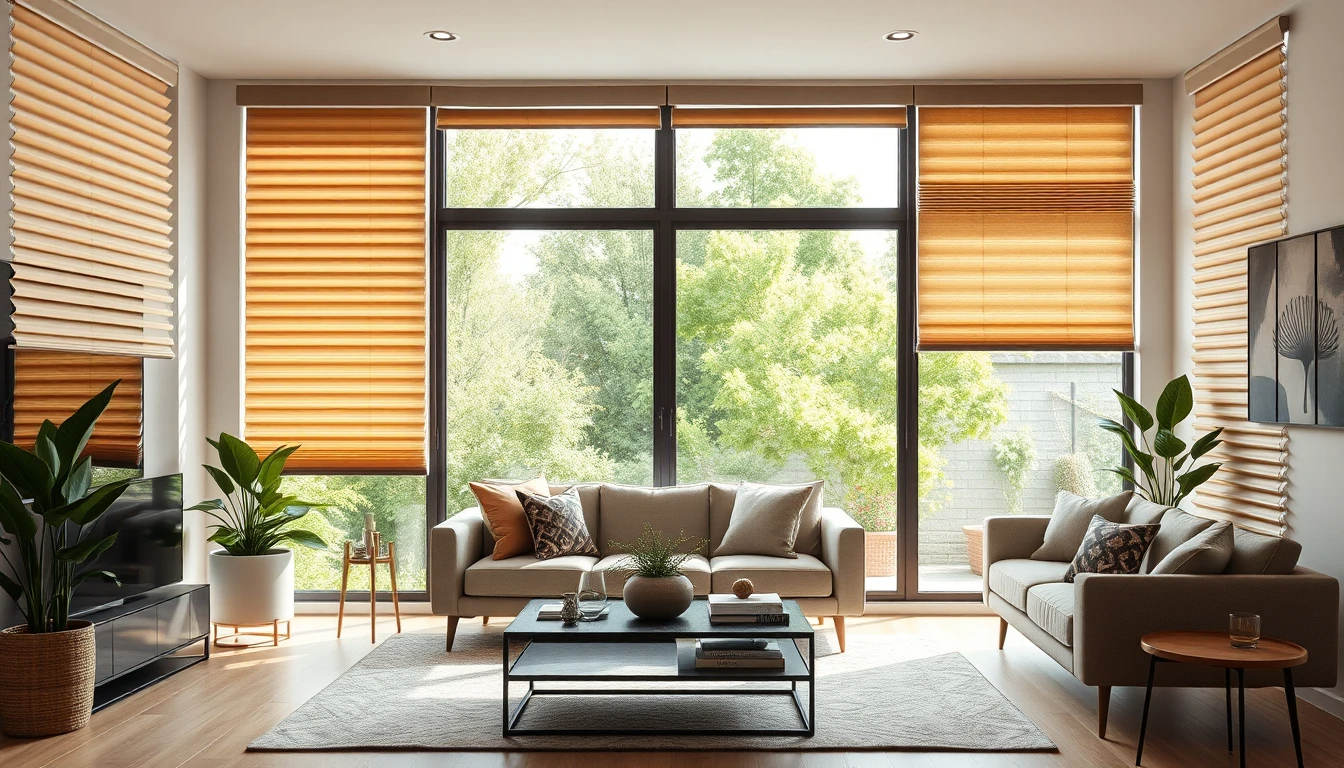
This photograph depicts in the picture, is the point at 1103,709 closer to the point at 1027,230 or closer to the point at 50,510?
the point at 1027,230

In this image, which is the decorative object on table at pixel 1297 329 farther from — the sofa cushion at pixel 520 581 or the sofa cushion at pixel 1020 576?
the sofa cushion at pixel 520 581

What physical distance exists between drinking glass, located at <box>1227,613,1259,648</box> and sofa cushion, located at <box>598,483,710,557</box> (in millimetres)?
2589

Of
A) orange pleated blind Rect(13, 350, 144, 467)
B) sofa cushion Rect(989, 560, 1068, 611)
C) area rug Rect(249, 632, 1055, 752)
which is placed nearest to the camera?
area rug Rect(249, 632, 1055, 752)

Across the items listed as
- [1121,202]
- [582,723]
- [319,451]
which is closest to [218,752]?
[582,723]

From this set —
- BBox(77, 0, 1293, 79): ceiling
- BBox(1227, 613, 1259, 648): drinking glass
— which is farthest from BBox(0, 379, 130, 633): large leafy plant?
BBox(1227, 613, 1259, 648): drinking glass

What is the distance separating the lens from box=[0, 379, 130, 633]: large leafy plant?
364 cm

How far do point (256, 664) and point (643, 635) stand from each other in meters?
2.13

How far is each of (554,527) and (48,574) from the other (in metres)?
2.13

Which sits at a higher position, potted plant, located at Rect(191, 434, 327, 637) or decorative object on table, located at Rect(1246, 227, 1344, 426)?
decorative object on table, located at Rect(1246, 227, 1344, 426)

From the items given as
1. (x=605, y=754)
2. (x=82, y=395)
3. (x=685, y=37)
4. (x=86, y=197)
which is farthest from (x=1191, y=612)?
(x=86, y=197)

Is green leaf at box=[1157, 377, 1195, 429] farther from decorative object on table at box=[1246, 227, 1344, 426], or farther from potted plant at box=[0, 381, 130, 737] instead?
potted plant at box=[0, 381, 130, 737]

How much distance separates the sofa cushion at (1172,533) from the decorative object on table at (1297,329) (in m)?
0.67

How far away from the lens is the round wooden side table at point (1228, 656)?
3.16 metres

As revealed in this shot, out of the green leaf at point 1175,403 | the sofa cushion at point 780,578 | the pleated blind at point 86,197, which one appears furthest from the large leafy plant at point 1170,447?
Answer: the pleated blind at point 86,197
